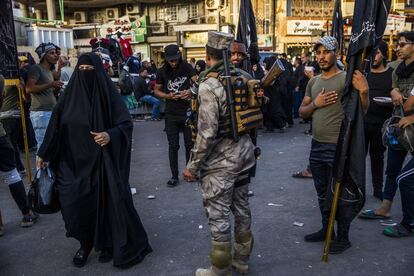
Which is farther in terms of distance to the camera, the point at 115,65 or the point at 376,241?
the point at 115,65

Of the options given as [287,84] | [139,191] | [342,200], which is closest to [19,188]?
[139,191]

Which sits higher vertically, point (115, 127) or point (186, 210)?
point (115, 127)

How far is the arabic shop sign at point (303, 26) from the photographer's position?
26.0 metres

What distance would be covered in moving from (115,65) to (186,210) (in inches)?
334

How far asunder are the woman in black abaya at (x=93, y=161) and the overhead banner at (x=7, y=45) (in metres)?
2.61

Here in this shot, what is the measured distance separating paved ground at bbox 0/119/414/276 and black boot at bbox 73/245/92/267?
53mm

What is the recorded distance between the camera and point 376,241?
4.03m

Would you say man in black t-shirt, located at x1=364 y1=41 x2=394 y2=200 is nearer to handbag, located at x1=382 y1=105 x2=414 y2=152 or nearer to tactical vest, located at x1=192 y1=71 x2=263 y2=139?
handbag, located at x1=382 y1=105 x2=414 y2=152

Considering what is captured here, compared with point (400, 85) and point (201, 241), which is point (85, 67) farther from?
point (400, 85)

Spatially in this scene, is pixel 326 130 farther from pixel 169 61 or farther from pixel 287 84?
pixel 287 84

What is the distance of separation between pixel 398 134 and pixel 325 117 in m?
0.76

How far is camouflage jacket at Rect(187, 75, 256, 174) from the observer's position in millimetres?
3043

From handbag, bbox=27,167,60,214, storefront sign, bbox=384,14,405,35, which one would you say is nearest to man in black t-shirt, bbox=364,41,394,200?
handbag, bbox=27,167,60,214

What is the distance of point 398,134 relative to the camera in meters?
3.98
